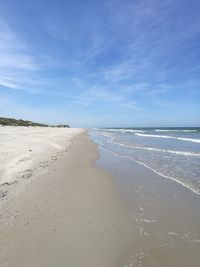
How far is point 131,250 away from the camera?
169 inches

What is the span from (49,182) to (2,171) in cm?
205

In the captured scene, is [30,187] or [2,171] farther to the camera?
[2,171]

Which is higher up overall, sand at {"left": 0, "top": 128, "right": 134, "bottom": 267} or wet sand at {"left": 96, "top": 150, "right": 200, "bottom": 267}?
sand at {"left": 0, "top": 128, "right": 134, "bottom": 267}

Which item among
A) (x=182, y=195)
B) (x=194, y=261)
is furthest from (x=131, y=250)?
(x=182, y=195)

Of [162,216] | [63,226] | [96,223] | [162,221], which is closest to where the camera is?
[63,226]

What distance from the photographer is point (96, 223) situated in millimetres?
5371

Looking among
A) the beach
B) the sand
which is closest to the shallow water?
the beach

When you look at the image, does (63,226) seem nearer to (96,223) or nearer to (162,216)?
(96,223)

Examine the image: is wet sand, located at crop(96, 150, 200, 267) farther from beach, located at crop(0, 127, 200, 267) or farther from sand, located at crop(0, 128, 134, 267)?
sand, located at crop(0, 128, 134, 267)

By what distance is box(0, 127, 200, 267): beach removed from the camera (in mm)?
4012

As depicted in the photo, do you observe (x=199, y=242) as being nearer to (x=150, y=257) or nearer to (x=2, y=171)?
(x=150, y=257)

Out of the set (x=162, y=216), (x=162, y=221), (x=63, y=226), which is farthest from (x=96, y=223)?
(x=162, y=216)

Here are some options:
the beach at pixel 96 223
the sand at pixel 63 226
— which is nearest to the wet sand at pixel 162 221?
the beach at pixel 96 223

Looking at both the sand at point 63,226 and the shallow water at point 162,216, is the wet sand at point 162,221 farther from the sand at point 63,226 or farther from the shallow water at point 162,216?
the sand at point 63,226
